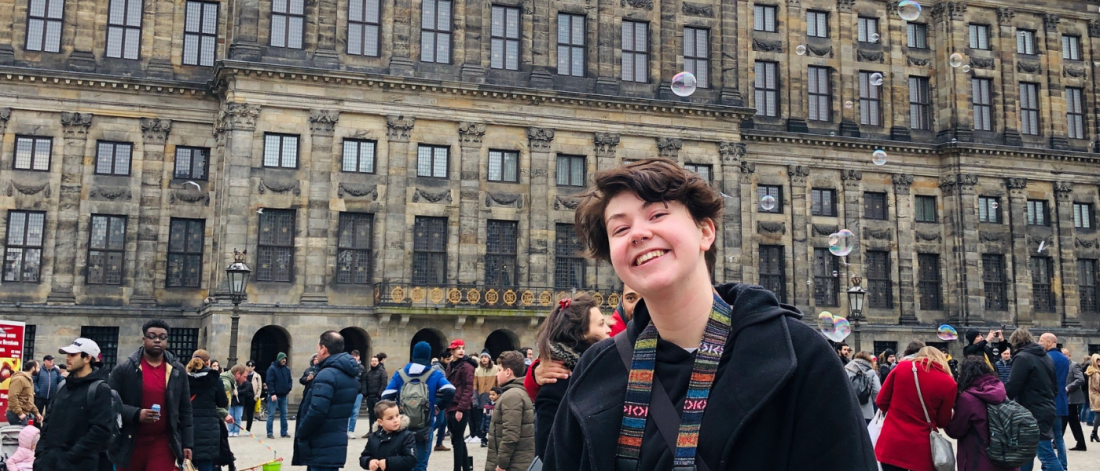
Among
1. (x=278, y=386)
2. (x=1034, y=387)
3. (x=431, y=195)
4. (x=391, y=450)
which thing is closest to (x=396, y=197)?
(x=431, y=195)

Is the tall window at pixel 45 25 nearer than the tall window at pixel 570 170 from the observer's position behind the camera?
Yes

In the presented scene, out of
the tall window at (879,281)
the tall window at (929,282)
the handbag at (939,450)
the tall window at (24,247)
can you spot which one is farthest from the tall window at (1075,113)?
the tall window at (24,247)

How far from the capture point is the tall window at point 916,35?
43.3 metres

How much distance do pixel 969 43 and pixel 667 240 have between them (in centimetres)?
4536

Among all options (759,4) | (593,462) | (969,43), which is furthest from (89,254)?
(969,43)

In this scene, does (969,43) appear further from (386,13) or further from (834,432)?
(834,432)

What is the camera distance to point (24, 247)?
3234 centimetres

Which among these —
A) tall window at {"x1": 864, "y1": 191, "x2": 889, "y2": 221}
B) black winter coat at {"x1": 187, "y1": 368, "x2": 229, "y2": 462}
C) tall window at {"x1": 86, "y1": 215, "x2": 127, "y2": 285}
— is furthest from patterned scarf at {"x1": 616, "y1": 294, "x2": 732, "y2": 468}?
tall window at {"x1": 864, "y1": 191, "x2": 889, "y2": 221}

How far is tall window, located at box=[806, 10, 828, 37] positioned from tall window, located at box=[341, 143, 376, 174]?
20.2m

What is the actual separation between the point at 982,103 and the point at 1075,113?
538cm

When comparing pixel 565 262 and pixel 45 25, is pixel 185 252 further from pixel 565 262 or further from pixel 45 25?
pixel 565 262

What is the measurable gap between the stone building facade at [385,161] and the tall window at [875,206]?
0.48 m

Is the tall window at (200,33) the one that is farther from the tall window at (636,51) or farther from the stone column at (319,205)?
the tall window at (636,51)

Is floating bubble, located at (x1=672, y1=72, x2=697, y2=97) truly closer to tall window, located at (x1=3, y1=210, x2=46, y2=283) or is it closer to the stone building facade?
the stone building facade
